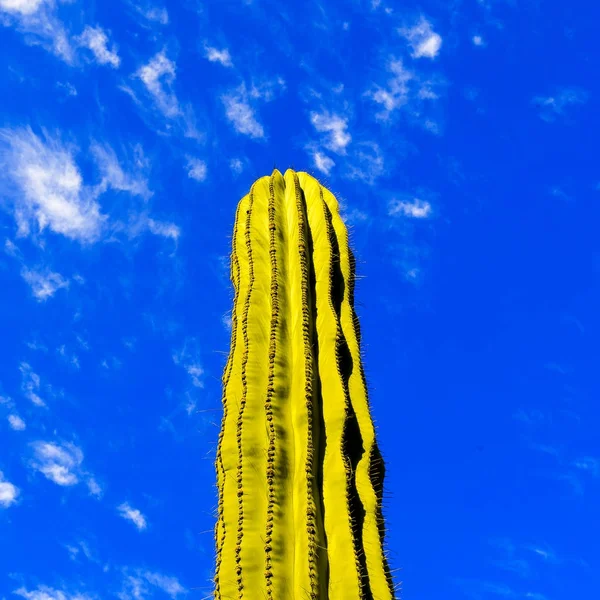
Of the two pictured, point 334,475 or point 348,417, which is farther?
point 348,417

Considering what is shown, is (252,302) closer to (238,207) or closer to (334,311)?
(334,311)

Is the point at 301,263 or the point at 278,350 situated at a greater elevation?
the point at 301,263

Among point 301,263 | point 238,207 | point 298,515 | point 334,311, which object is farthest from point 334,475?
point 238,207

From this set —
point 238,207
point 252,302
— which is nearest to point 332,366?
point 252,302

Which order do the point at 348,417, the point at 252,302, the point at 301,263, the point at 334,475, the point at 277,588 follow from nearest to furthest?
1. the point at 277,588
2. the point at 334,475
3. the point at 348,417
4. the point at 252,302
5. the point at 301,263

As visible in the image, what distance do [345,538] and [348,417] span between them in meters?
0.73

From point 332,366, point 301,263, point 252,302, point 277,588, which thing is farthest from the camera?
point 301,263

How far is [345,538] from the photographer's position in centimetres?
353

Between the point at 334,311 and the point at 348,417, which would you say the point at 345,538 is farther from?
the point at 334,311

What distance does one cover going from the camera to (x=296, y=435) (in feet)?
13.1

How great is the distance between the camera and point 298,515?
3623 mm

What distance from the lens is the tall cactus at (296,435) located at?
3.42 m

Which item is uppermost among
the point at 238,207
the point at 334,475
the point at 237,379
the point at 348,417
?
the point at 238,207

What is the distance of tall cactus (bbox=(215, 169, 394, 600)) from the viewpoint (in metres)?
3.42
